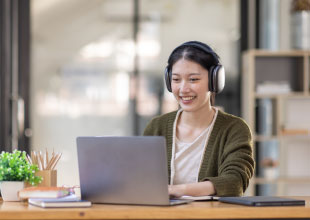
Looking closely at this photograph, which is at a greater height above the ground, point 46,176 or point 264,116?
point 264,116

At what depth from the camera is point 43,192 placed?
7.23 feet

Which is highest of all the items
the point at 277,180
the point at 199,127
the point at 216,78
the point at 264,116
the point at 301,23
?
the point at 301,23

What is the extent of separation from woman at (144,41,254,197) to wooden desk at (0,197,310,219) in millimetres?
558

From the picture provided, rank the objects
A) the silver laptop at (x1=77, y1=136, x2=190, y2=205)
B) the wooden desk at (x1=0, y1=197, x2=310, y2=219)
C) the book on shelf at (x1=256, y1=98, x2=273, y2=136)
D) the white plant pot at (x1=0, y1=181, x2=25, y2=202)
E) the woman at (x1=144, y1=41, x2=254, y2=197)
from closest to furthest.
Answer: the wooden desk at (x1=0, y1=197, x2=310, y2=219)
the silver laptop at (x1=77, y1=136, x2=190, y2=205)
the white plant pot at (x1=0, y1=181, x2=25, y2=202)
the woman at (x1=144, y1=41, x2=254, y2=197)
the book on shelf at (x1=256, y1=98, x2=273, y2=136)

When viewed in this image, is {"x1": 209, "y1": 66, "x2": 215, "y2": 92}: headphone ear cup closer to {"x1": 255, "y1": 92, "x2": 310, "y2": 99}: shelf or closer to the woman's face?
the woman's face

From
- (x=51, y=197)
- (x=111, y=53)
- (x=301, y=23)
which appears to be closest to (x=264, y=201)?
(x=51, y=197)

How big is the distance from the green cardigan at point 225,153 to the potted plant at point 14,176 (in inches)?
25.7

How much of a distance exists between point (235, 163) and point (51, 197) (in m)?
0.75

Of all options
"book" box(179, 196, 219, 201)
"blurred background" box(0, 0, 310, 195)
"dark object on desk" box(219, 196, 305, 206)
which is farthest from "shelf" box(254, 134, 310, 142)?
"dark object on desk" box(219, 196, 305, 206)

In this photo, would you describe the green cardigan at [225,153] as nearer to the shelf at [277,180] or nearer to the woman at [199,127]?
the woman at [199,127]

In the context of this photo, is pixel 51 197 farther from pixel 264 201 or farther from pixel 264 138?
pixel 264 138

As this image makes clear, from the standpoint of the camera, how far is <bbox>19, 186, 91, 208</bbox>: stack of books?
2.06 metres

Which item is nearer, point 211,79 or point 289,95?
point 211,79

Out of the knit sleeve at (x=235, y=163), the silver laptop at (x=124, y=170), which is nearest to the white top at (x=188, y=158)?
the knit sleeve at (x=235, y=163)
